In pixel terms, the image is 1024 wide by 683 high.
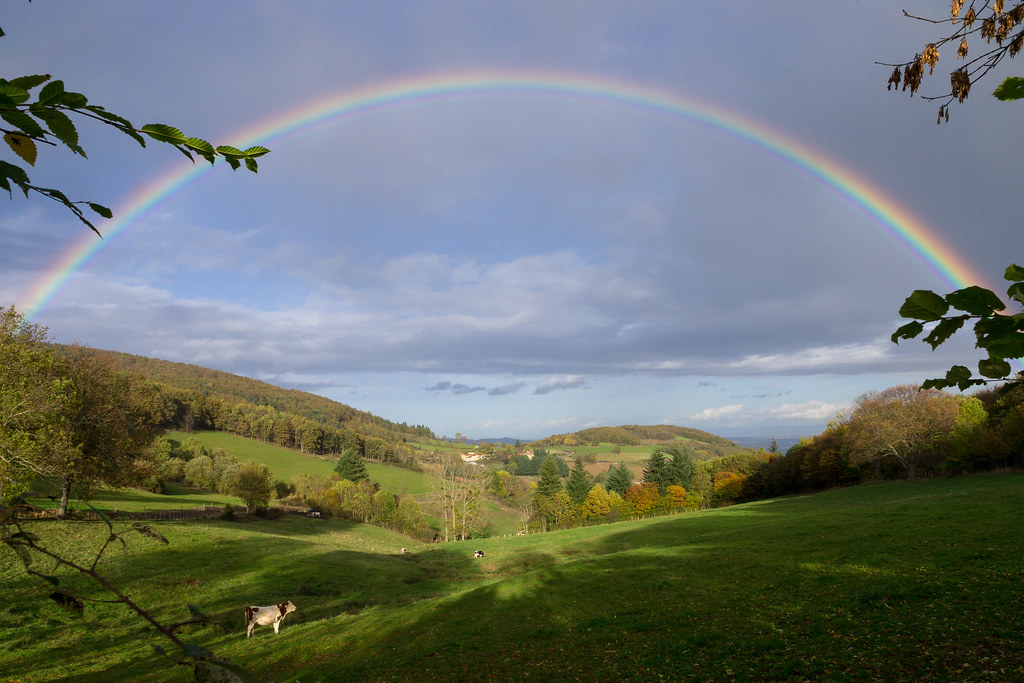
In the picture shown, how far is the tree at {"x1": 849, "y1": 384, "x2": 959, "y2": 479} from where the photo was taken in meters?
50.4

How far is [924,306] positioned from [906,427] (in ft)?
210

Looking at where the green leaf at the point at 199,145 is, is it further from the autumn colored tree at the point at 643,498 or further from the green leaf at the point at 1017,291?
the autumn colored tree at the point at 643,498

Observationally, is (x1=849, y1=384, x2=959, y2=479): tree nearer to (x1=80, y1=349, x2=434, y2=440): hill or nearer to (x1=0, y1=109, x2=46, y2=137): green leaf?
(x1=0, y1=109, x2=46, y2=137): green leaf

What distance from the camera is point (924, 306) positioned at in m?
2.16

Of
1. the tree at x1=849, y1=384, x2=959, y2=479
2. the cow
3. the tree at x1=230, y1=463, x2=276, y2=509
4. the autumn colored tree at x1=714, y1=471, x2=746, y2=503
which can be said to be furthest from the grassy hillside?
the cow

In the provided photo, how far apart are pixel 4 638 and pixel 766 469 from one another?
81.4 meters

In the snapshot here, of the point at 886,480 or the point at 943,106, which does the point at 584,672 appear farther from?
the point at 886,480

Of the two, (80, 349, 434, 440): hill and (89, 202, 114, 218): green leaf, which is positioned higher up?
(80, 349, 434, 440): hill

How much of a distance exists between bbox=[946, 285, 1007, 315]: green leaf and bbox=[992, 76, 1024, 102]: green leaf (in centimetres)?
109

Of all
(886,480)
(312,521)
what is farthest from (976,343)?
(886,480)

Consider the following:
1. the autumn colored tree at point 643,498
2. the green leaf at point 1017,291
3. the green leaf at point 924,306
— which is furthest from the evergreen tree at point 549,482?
the green leaf at point 924,306

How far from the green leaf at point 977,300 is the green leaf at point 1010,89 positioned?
1.09m

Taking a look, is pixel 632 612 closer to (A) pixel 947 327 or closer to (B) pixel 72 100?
(A) pixel 947 327

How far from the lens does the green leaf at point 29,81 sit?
1.69 metres
